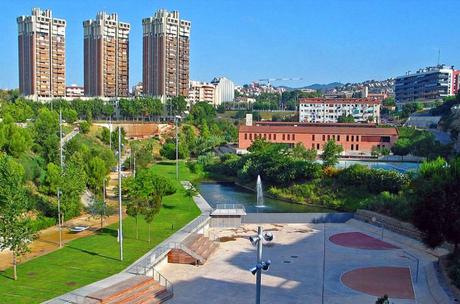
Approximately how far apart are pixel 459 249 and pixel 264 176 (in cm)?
2822

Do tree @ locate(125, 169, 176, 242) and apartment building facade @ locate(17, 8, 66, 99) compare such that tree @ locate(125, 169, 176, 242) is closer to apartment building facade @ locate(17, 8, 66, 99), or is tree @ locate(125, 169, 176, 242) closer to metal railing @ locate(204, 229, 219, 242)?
metal railing @ locate(204, 229, 219, 242)

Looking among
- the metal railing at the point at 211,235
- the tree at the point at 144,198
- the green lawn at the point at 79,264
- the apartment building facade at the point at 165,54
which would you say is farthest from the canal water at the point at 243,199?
the apartment building facade at the point at 165,54

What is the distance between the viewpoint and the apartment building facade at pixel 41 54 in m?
105

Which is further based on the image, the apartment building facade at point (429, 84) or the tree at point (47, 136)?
the apartment building facade at point (429, 84)

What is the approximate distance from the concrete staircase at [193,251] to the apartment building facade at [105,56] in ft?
292

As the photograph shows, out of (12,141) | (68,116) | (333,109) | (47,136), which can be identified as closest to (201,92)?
(333,109)

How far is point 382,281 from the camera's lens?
2122 cm

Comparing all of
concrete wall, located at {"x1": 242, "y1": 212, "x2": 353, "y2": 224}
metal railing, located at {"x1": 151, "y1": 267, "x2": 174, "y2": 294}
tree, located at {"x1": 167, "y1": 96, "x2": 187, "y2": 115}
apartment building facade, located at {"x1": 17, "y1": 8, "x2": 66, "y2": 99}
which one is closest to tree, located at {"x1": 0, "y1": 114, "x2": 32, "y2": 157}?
concrete wall, located at {"x1": 242, "y1": 212, "x2": 353, "y2": 224}

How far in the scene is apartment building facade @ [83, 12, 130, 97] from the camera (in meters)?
110

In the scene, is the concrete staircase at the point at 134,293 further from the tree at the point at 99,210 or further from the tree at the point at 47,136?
the tree at the point at 47,136

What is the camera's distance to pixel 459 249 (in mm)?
22375

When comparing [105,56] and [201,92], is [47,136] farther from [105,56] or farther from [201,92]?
[201,92]

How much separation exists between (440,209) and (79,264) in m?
14.7

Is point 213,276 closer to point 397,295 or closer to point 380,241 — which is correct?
point 397,295
